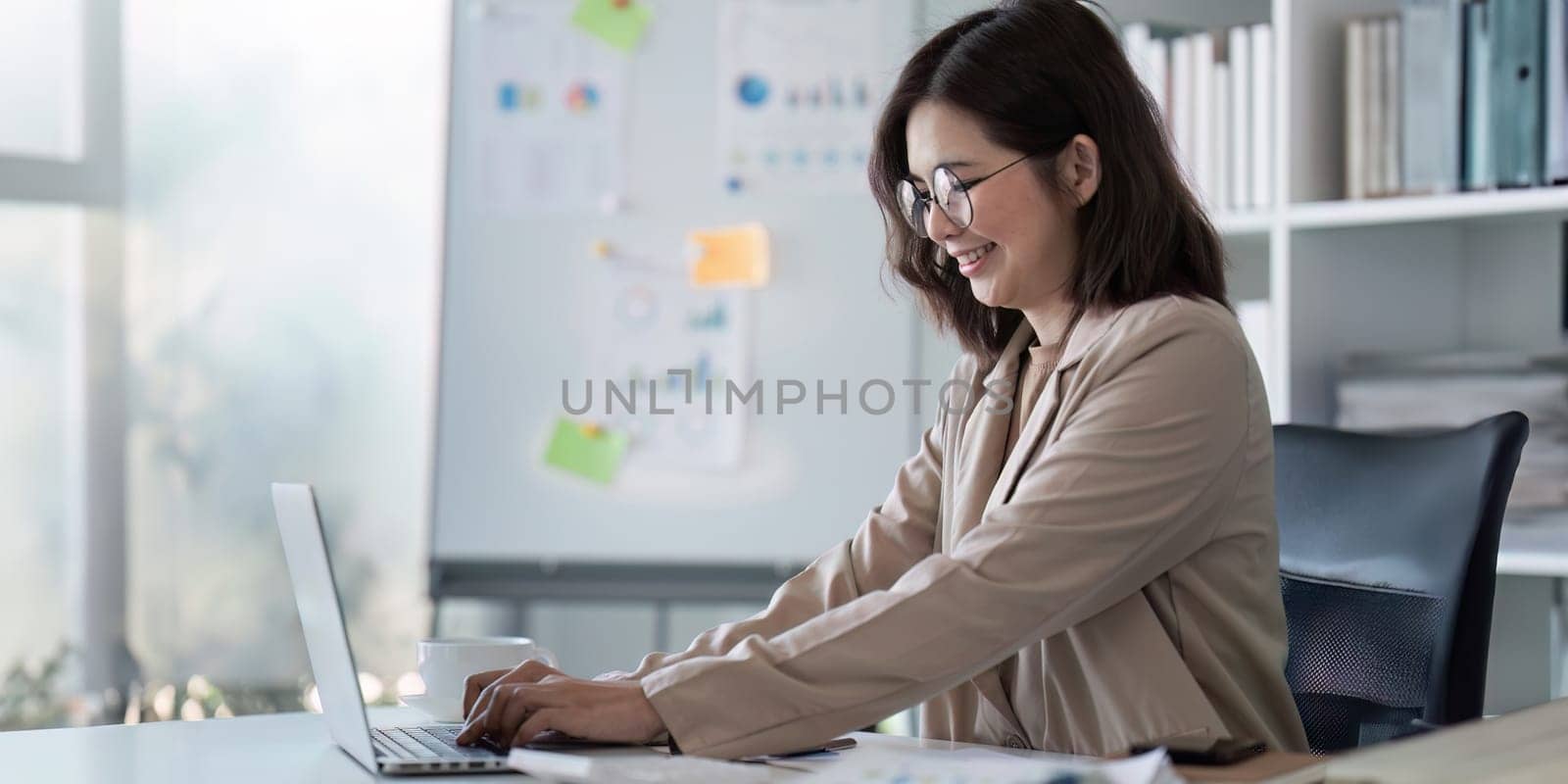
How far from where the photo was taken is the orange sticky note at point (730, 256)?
98.7 inches

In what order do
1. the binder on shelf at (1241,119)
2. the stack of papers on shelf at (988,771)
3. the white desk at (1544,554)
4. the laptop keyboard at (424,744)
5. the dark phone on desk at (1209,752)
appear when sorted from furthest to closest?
1. the binder on shelf at (1241,119)
2. the white desk at (1544,554)
3. the laptop keyboard at (424,744)
4. the dark phone on desk at (1209,752)
5. the stack of papers on shelf at (988,771)

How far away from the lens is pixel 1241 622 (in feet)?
4.04

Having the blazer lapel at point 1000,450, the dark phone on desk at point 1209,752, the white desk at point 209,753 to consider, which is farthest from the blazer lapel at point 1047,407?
the dark phone on desk at point 1209,752

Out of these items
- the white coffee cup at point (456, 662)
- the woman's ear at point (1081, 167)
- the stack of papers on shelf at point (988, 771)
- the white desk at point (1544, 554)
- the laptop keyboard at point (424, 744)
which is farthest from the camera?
the white desk at point (1544, 554)

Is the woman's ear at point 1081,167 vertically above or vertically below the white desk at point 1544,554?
above

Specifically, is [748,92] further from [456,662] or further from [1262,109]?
[456,662]

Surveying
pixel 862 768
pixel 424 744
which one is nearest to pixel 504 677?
pixel 424 744

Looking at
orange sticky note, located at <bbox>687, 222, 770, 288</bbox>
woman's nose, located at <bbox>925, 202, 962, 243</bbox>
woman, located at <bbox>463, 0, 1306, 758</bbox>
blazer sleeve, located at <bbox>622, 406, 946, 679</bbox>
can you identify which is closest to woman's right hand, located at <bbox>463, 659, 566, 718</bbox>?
woman, located at <bbox>463, 0, 1306, 758</bbox>

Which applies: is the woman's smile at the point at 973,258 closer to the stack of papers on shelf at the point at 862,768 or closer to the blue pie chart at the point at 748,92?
the stack of papers on shelf at the point at 862,768

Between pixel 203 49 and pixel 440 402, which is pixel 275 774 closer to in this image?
pixel 440 402

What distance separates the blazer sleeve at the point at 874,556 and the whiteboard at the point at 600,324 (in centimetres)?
94

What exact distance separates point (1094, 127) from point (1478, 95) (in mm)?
869

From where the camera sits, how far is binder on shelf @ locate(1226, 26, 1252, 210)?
7.02ft

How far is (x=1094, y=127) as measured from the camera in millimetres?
1332
